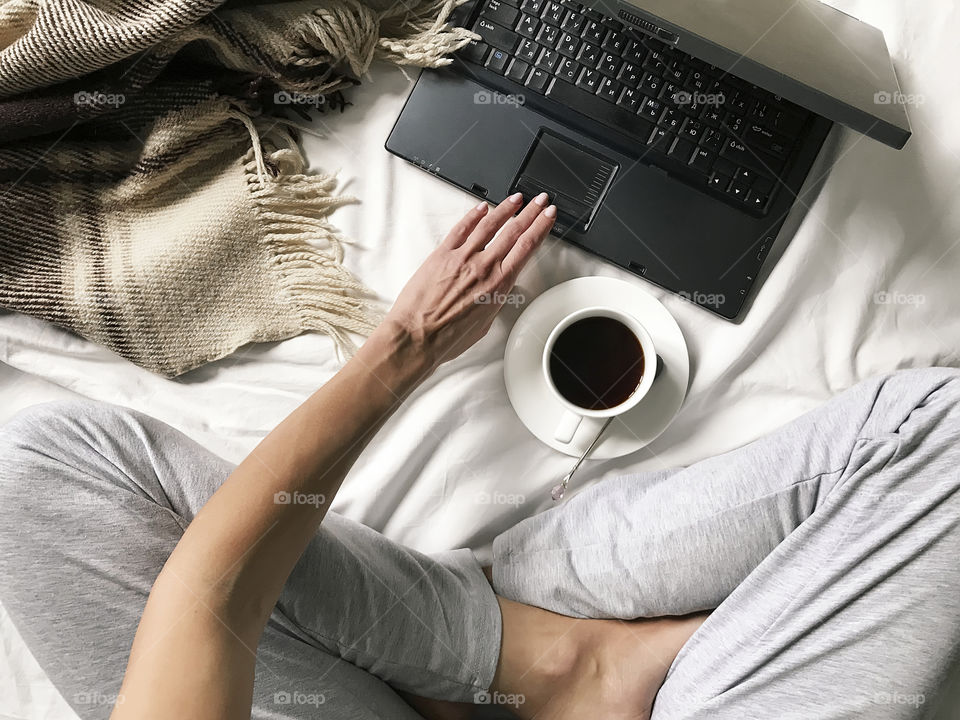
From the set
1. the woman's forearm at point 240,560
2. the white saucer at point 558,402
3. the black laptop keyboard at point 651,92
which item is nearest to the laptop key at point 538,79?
the black laptop keyboard at point 651,92

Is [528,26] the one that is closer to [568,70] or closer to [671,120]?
[568,70]

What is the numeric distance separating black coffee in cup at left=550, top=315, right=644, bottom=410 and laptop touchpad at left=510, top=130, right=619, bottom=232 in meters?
0.11

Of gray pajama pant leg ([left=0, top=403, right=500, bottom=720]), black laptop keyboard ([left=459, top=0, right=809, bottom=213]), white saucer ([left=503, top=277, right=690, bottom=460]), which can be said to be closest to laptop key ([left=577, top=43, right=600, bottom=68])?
black laptop keyboard ([left=459, top=0, right=809, bottom=213])

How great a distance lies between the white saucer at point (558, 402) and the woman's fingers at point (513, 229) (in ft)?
0.22

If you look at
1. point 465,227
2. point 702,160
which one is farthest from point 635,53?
point 465,227

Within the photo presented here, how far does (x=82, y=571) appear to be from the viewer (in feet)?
Answer: 2.27

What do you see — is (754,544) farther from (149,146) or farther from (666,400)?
(149,146)

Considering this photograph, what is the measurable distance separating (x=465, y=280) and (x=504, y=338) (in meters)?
0.09

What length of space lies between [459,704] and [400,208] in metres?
0.56

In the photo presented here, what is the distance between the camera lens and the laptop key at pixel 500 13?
2.49ft

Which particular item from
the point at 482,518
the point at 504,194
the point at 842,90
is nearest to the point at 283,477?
the point at 482,518

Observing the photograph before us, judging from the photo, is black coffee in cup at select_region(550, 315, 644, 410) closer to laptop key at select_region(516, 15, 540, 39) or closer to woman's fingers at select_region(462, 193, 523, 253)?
woman's fingers at select_region(462, 193, 523, 253)

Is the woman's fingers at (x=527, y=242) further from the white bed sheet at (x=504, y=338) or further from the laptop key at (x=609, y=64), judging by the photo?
the laptop key at (x=609, y=64)

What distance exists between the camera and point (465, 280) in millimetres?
770
